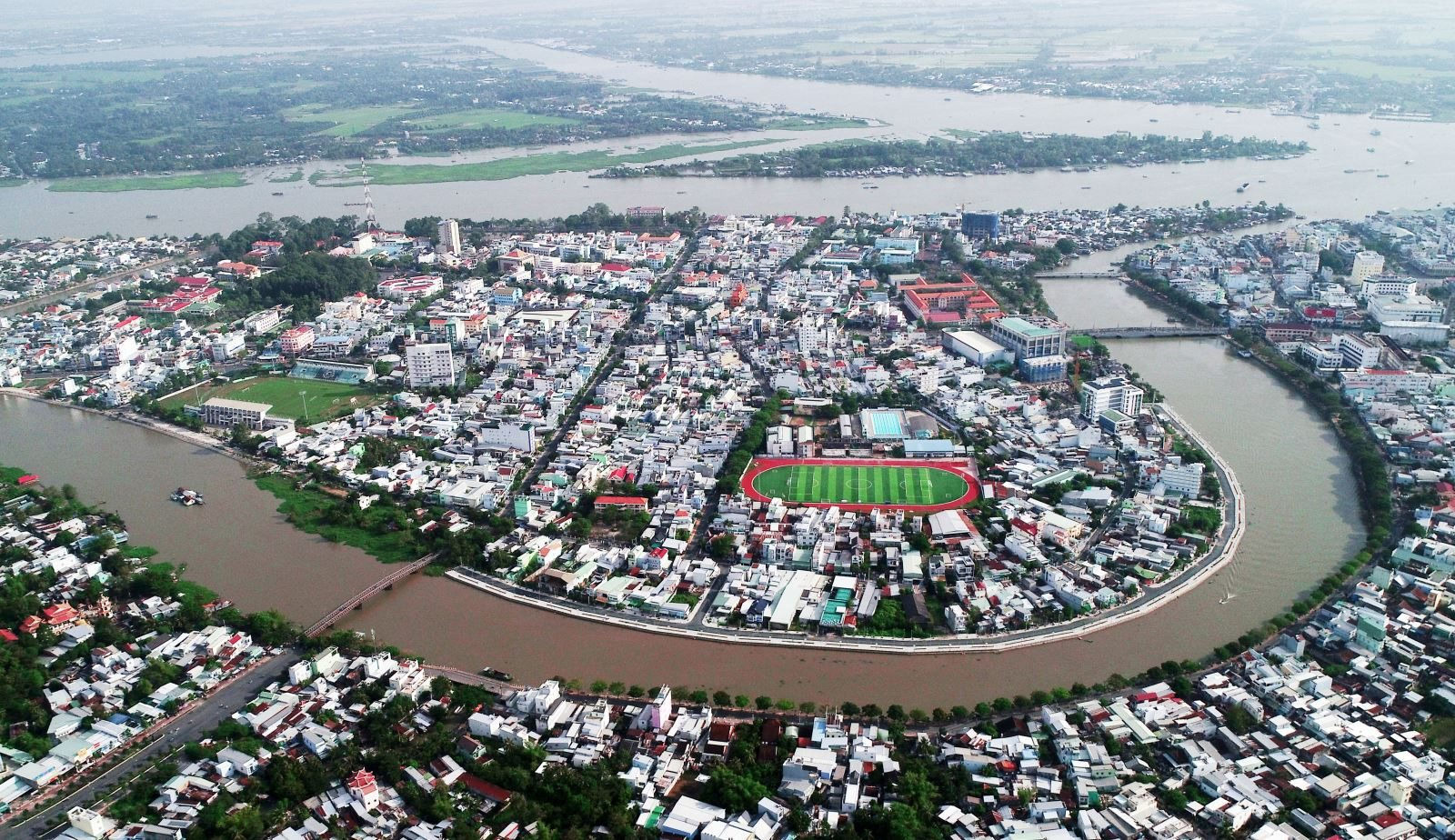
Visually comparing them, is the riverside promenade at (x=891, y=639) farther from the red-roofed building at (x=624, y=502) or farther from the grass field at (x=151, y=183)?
the grass field at (x=151, y=183)

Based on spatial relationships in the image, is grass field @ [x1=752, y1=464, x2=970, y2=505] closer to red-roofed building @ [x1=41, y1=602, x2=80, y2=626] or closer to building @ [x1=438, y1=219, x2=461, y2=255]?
red-roofed building @ [x1=41, y1=602, x2=80, y2=626]

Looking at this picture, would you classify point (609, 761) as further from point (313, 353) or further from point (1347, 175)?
point (1347, 175)

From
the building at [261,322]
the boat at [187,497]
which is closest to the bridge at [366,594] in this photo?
the boat at [187,497]

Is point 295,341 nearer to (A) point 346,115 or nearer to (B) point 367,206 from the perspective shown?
(B) point 367,206

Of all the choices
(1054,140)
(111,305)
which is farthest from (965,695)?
(1054,140)

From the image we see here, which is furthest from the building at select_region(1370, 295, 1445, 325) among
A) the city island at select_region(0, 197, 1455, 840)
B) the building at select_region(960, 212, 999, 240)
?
the building at select_region(960, 212, 999, 240)

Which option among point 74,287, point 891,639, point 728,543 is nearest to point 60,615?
point 728,543
